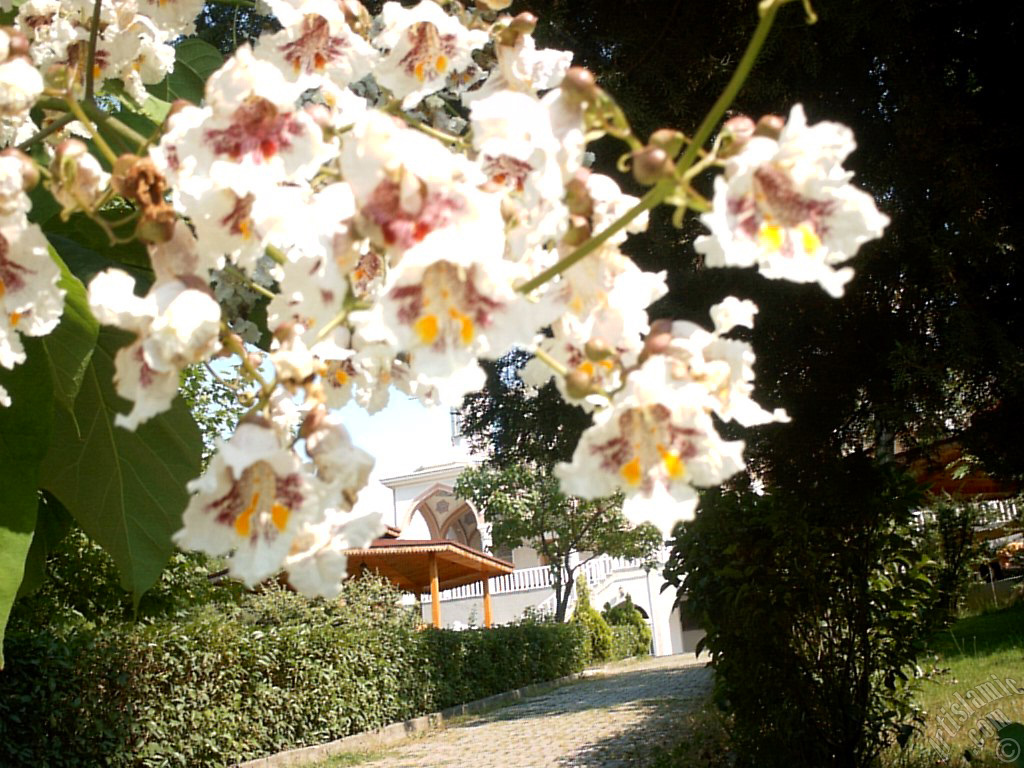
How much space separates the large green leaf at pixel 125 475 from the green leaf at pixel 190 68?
0.65m

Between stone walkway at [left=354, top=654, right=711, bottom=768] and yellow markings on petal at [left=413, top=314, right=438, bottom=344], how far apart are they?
9.06 m

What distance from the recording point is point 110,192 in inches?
32.0

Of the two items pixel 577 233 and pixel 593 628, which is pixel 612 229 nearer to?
pixel 577 233

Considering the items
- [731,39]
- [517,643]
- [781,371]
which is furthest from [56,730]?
[517,643]

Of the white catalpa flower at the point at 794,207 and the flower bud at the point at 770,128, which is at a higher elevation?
the flower bud at the point at 770,128

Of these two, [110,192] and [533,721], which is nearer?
[110,192]

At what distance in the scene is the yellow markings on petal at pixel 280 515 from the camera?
2.17ft

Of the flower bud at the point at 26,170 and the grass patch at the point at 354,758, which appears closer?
the flower bud at the point at 26,170

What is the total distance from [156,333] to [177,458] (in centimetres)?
74

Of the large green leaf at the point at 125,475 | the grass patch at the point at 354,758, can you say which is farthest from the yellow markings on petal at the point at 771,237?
the grass patch at the point at 354,758

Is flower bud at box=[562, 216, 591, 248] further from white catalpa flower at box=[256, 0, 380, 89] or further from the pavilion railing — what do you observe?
the pavilion railing

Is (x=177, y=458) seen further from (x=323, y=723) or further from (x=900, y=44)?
(x=323, y=723)

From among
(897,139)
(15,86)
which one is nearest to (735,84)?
(15,86)

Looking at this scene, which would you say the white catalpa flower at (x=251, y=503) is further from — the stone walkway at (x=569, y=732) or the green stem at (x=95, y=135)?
the stone walkway at (x=569, y=732)
